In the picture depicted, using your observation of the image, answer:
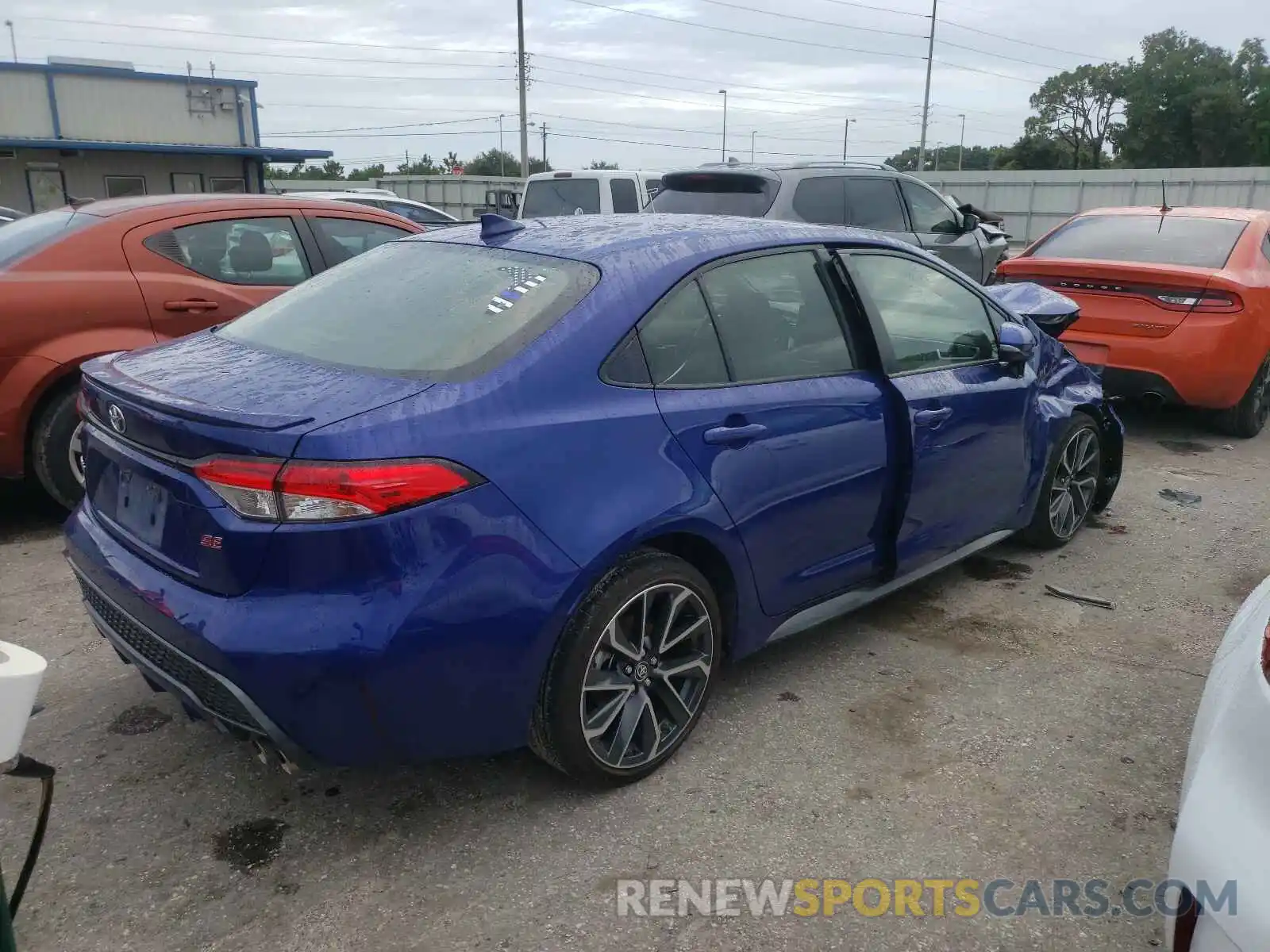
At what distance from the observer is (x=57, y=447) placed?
4691 mm

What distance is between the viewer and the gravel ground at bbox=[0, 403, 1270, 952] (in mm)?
2387

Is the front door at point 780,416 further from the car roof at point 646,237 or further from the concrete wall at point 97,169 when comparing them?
the concrete wall at point 97,169

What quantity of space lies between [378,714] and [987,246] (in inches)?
383

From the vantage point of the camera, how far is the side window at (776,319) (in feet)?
10.3

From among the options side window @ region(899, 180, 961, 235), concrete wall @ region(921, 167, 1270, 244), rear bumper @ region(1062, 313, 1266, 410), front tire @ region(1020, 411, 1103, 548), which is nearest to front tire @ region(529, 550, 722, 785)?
front tire @ region(1020, 411, 1103, 548)

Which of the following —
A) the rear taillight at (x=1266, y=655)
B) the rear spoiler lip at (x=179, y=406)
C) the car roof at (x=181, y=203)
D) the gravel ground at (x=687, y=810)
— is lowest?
the gravel ground at (x=687, y=810)

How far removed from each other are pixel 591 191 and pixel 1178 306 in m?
7.07

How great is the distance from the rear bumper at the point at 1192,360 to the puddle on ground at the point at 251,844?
5.92 meters

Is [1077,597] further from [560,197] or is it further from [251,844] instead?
[560,197]

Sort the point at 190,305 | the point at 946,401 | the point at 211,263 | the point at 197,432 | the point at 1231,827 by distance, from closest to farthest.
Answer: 1. the point at 1231,827
2. the point at 197,432
3. the point at 946,401
4. the point at 190,305
5. the point at 211,263

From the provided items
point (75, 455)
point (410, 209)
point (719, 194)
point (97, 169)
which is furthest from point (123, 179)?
point (75, 455)

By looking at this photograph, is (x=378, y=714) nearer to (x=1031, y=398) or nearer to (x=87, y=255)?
(x=1031, y=398)

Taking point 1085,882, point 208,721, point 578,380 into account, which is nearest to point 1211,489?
point 1085,882

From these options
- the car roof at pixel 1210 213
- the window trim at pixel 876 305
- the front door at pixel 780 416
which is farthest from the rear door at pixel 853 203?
the front door at pixel 780 416
